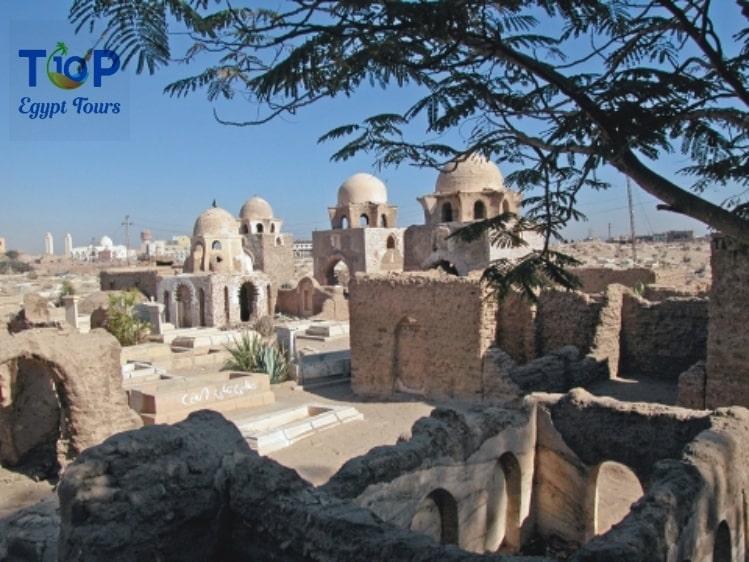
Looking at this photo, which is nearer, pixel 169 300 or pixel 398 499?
pixel 398 499

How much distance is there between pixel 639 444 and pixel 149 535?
19.3 feet

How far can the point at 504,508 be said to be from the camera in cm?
809

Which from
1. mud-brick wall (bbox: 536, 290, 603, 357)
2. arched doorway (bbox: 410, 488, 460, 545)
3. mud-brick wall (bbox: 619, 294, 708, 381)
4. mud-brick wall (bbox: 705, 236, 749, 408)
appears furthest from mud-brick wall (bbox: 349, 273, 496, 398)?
arched doorway (bbox: 410, 488, 460, 545)

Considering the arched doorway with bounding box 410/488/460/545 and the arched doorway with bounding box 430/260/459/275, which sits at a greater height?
the arched doorway with bounding box 430/260/459/275

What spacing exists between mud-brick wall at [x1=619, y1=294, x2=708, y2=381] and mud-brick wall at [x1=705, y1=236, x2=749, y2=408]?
2.94 meters

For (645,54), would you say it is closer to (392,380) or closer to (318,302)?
(392,380)

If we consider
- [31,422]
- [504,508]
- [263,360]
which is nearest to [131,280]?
[263,360]

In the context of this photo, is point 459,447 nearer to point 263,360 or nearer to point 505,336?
point 505,336

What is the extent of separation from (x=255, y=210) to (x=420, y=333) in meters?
30.9

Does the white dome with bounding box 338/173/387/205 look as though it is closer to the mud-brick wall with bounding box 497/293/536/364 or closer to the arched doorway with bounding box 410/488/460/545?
the mud-brick wall with bounding box 497/293/536/364

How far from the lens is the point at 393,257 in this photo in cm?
3572

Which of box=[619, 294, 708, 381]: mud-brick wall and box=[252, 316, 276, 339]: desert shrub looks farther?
box=[252, 316, 276, 339]: desert shrub

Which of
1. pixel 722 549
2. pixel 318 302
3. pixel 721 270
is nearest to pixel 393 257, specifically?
pixel 318 302

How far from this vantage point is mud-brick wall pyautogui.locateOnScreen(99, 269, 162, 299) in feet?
121
